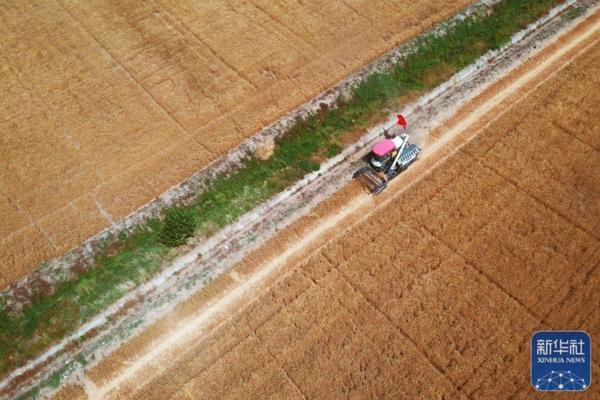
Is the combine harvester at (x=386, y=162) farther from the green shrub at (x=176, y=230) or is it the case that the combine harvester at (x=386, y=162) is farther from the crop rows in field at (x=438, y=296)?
the green shrub at (x=176, y=230)

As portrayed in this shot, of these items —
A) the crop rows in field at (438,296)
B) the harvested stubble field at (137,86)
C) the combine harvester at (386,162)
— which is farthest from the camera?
the combine harvester at (386,162)

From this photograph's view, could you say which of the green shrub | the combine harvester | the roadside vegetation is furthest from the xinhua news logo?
the green shrub

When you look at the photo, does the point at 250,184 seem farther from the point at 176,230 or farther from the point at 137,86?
the point at 137,86

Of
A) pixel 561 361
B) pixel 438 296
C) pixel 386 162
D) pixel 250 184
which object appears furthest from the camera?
pixel 386 162

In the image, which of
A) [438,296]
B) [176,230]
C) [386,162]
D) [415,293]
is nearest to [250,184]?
[176,230]

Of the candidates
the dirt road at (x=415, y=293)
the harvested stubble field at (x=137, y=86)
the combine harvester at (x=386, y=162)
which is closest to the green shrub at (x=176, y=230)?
the harvested stubble field at (x=137, y=86)

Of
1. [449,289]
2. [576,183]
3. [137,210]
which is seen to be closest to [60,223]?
[137,210]

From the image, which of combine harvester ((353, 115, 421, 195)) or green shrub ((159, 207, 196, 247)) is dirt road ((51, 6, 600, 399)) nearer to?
combine harvester ((353, 115, 421, 195))
